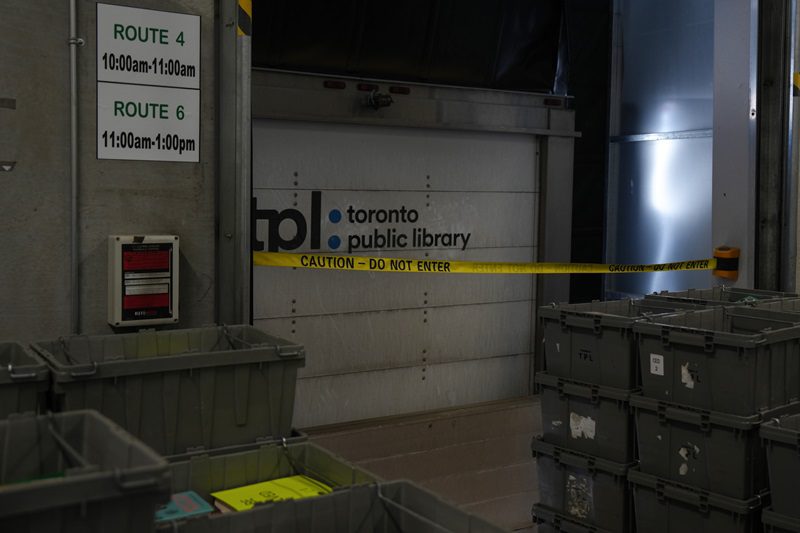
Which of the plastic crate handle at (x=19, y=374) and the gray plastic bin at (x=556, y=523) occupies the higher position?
the plastic crate handle at (x=19, y=374)

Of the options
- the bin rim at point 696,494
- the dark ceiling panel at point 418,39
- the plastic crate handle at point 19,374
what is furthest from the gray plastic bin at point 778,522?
the dark ceiling panel at point 418,39

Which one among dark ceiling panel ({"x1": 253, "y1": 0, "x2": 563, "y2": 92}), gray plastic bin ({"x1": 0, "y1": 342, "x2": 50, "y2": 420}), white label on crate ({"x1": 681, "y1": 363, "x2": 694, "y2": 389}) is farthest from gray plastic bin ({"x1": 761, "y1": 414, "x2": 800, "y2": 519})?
dark ceiling panel ({"x1": 253, "y1": 0, "x2": 563, "y2": 92})

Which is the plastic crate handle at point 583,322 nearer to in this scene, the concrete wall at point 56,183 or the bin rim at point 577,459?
the bin rim at point 577,459

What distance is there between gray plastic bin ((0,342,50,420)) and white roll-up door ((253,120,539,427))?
3.47 meters

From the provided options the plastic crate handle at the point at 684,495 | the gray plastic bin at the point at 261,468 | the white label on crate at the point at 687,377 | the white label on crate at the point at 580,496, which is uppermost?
the white label on crate at the point at 687,377

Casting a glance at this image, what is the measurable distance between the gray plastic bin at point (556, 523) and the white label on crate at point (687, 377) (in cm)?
111

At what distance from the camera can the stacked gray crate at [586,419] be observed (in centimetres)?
545

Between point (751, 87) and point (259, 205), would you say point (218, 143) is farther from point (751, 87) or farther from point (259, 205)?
point (751, 87)

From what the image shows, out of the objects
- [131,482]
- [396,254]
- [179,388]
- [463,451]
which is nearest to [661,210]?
[396,254]

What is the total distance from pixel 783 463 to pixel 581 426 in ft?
4.73

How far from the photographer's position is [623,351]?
212 inches

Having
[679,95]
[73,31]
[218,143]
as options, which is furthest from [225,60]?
[679,95]

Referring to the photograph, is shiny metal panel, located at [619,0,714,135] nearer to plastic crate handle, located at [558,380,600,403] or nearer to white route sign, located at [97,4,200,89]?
plastic crate handle, located at [558,380,600,403]

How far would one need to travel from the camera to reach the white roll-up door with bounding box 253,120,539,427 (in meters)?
6.98
